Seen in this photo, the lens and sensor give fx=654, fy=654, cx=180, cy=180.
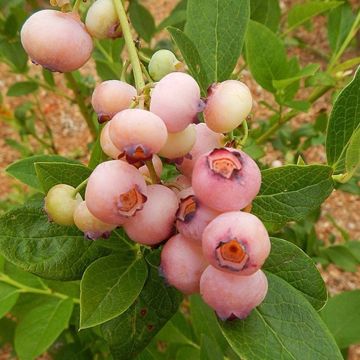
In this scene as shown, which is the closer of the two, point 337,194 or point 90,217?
point 90,217

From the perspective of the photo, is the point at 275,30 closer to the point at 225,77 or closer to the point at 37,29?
the point at 225,77

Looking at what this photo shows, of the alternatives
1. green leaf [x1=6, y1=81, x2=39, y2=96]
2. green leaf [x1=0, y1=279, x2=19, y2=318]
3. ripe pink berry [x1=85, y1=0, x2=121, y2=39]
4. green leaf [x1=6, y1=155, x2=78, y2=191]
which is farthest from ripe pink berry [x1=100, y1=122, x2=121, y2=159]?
green leaf [x1=6, y1=81, x2=39, y2=96]

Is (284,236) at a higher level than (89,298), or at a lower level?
lower

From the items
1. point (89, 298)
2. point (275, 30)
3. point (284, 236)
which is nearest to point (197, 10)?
point (89, 298)

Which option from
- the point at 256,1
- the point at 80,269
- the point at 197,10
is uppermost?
the point at 197,10

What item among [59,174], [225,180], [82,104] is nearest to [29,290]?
[82,104]

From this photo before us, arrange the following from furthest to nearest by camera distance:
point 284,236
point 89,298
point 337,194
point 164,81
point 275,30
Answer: point 337,194
point 284,236
point 275,30
point 89,298
point 164,81
